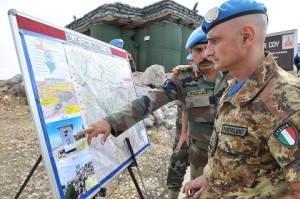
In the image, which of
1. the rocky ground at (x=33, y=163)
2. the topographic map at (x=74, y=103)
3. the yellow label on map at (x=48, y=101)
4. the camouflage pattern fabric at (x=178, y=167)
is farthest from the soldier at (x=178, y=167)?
the yellow label on map at (x=48, y=101)

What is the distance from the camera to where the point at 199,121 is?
2.01 m

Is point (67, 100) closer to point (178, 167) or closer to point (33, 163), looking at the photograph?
point (178, 167)

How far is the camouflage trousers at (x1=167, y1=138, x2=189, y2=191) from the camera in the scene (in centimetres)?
255

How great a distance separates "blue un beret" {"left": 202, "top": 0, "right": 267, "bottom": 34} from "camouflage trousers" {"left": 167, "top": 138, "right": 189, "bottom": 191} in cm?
173

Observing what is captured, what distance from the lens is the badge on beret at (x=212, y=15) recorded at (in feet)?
3.26

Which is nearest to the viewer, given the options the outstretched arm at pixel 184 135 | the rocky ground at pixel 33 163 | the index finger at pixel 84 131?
the index finger at pixel 84 131

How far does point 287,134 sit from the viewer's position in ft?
2.53

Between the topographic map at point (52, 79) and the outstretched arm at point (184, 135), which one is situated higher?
the topographic map at point (52, 79)

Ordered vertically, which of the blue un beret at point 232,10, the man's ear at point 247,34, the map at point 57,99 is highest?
the blue un beret at point 232,10

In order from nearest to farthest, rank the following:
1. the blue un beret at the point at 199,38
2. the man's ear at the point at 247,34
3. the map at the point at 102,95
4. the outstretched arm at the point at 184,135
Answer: the man's ear at the point at 247,34 < the map at the point at 102,95 < the blue un beret at the point at 199,38 < the outstretched arm at the point at 184,135

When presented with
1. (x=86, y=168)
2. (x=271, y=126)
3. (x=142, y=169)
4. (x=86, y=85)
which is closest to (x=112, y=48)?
(x=86, y=85)

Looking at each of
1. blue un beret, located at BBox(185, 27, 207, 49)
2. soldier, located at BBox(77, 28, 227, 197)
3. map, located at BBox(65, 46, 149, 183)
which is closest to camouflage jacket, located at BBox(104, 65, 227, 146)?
soldier, located at BBox(77, 28, 227, 197)

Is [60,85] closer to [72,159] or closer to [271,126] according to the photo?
[72,159]

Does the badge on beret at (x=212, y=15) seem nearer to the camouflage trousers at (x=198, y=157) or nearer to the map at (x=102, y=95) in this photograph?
the map at (x=102, y=95)
